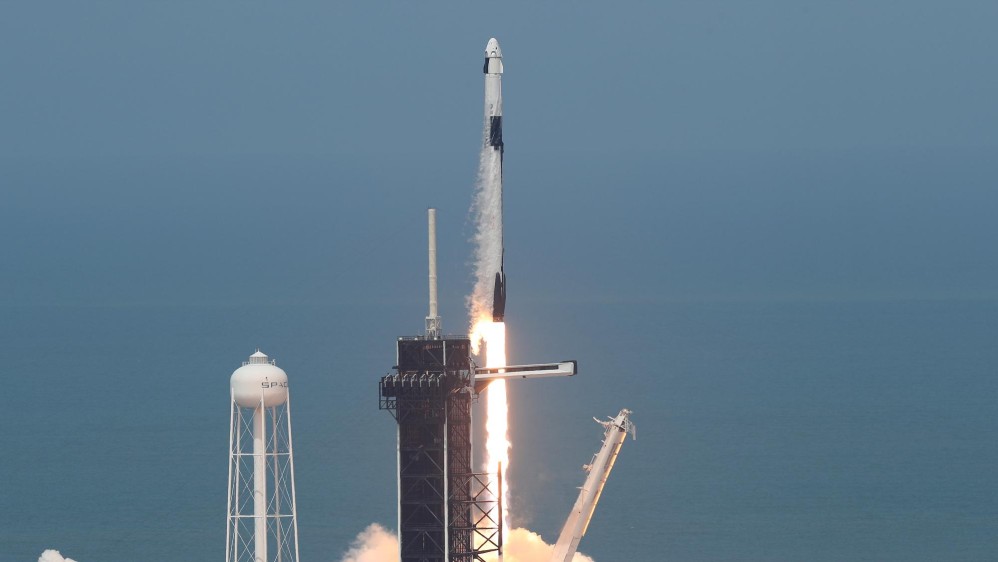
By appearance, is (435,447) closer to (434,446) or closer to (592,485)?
(434,446)

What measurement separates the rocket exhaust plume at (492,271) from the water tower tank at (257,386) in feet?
33.6

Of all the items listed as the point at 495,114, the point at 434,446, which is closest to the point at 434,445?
the point at 434,446

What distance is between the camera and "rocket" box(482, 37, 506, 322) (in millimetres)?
125625

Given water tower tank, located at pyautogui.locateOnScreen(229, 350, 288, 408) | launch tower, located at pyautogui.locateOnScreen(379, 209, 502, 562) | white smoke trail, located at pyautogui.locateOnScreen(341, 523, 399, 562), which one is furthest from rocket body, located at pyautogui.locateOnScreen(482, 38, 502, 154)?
white smoke trail, located at pyautogui.locateOnScreen(341, 523, 399, 562)

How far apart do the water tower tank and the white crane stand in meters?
14.1

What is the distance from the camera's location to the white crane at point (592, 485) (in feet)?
405

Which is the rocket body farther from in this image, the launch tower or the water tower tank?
the water tower tank

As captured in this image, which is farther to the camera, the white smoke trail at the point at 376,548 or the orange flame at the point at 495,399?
the white smoke trail at the point at 376,548

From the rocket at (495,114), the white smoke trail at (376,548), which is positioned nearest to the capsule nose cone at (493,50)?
the rocket at (495,114)

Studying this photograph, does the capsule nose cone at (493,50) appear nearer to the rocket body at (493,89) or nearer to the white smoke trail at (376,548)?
the rocket body at (493,89)

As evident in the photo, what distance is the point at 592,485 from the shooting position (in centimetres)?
12369

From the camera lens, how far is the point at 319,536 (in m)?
165

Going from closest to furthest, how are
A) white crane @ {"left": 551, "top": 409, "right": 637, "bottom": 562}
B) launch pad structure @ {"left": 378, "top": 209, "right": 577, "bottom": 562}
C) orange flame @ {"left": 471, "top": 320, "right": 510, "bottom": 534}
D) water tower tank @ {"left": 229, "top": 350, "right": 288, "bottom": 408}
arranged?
water tower tank @ {"left": 229, "top": 350, "right": 288, "bottom": 408}, launch pad structure @ {"left": 378, "top": 209, "right": 577, "bottom": 562}, white crane @ {"left": 551, "top": 409, "right": 637, "bottom": 562}, orange flame @ {"left": 471, "top": 320, "right": 510, "bottom": 534}

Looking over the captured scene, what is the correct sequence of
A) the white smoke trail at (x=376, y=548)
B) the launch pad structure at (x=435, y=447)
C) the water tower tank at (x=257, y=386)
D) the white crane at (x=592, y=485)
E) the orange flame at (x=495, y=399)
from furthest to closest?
1. the white smoke trail at (x=376, y=548)
2. the orange flame at (x=495, y=399)
3. the white crane at (x=592, y=485)
4. the launch pad structure at (x=435, y=447)
5. the water tower tank at (x=257, y=386)
